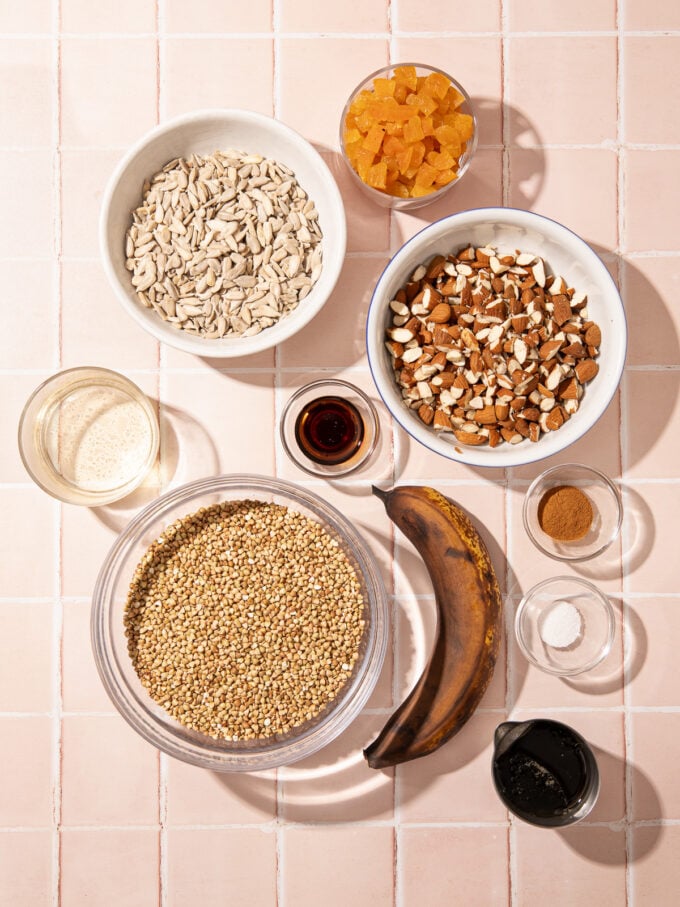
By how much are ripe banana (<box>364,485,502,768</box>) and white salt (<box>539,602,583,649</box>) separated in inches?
3.9

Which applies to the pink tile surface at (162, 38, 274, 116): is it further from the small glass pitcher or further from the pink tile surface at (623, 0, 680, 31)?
the small glass pitcher

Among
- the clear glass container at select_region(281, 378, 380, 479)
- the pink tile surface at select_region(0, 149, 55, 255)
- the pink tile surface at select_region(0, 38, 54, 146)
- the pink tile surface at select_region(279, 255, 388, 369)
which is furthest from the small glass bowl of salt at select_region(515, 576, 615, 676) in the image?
the pink tile surface at select_region(0, 38, 54, 146)

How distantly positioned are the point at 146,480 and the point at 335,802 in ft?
1.90

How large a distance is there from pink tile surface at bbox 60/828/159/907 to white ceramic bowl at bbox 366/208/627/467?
2.50 ft

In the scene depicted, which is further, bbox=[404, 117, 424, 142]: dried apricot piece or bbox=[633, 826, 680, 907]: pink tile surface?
bbox=[633, 826, 680, 907]: pink tile surface

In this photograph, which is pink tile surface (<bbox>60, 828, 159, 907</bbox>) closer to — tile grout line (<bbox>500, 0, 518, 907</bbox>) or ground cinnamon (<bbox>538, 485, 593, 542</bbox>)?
tile grout line (<bbox>500, 0, 518, 907</bbox>)

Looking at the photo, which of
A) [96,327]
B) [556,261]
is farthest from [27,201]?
[556,261]

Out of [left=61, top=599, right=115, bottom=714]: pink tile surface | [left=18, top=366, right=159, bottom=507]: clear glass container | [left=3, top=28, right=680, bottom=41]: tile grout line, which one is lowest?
[left=61, top=599, right=115, bottom=714]: pink tile surface

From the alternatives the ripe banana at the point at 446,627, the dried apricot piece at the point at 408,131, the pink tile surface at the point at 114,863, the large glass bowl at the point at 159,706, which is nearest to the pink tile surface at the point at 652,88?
the dried apricot piece at the point at 408,131

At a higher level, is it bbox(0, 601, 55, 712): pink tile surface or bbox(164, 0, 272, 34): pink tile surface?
bbox(164, 0, 272, 34): pink tile surface

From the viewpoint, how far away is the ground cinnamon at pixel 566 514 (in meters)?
1.06

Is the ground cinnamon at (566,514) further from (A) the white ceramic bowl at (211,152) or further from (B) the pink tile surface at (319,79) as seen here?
(B) the pink tile surface at (319,79)

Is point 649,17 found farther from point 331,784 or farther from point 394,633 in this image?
point 331,784

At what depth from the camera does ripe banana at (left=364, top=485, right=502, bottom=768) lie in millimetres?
997
